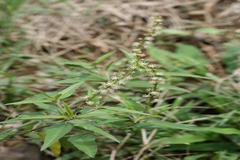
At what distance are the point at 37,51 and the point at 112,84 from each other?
1130mm

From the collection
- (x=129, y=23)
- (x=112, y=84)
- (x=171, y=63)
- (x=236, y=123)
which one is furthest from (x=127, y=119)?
(x=129, y=23)

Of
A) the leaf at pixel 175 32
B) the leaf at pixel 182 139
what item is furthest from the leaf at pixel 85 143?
the leaf at pixel 175 32

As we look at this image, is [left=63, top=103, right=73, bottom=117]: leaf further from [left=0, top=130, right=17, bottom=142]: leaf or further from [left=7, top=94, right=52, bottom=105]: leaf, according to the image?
[left=0, top=130, right=17, bottom=142]: leaf

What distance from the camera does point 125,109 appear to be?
136cm

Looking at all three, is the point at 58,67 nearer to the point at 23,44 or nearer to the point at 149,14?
the point at 23,44

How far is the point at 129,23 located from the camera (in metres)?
2.71

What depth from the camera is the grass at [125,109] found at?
4.57 feet

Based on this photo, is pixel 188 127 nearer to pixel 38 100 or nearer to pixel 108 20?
pixel 38 100

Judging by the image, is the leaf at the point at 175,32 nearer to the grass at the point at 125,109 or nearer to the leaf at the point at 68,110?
the grass at the point at 125,109

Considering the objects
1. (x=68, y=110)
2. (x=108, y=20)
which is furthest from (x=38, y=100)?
(x=108, y=20)

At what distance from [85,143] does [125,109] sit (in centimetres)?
16

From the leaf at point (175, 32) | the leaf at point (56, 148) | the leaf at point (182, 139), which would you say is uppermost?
the leaf at point (175, 32)

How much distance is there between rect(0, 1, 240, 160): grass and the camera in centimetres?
139

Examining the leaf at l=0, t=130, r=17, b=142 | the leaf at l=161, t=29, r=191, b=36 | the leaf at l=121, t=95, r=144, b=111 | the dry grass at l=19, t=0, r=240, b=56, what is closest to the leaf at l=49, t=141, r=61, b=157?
the leaf at l=0, t=130, r=17, b=142
